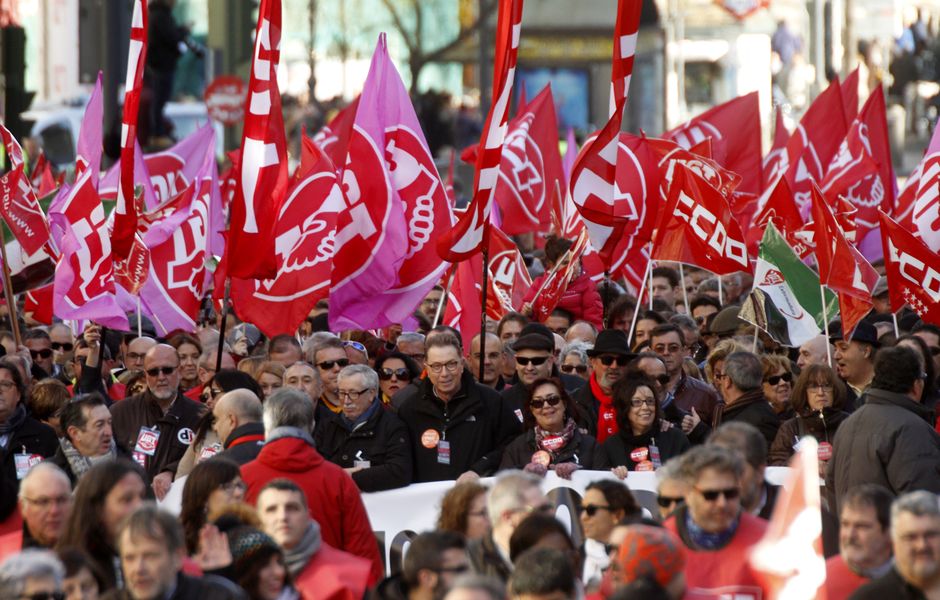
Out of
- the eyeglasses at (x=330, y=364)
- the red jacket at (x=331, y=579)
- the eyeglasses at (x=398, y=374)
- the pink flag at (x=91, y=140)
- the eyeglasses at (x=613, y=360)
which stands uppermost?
the pink flag at (x=91, y=140)

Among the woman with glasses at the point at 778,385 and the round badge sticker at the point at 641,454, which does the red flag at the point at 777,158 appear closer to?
the woman with glasses at the point at 778,385

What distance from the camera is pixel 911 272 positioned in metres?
13.5

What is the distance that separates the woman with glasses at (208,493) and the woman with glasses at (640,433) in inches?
106

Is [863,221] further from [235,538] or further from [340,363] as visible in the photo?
[235,538]

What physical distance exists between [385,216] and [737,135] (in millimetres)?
6862

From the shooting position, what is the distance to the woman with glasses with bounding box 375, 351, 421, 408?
12531mm

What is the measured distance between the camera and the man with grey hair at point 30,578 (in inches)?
268

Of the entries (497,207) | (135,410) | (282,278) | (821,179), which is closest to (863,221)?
(821,179)

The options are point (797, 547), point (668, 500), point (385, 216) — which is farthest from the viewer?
point (385, 216)

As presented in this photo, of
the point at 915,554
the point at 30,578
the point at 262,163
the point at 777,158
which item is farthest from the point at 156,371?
the point at 777,158

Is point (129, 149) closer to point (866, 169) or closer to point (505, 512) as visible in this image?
point (505, 512)

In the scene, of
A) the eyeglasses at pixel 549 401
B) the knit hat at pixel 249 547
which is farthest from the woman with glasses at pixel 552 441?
the knit hat at pixel 249 547

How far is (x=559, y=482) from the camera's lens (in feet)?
34.8

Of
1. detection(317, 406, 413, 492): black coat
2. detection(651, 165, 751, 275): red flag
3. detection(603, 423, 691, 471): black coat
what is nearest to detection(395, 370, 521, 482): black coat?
detection(317, 406, 413, 492): black coat
